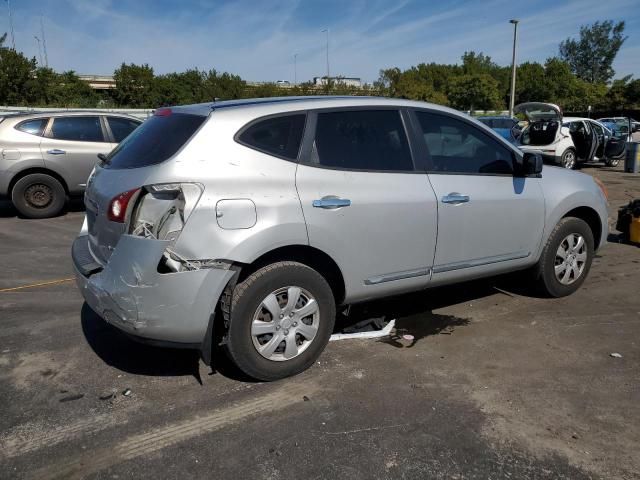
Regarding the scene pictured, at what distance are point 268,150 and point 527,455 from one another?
2198 millimetres

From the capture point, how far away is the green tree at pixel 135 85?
5616 centimetres

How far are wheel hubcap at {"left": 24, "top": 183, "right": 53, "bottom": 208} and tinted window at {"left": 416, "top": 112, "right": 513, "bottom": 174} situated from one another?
295 inches

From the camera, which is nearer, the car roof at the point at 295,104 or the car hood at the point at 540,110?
the car roof at the point at 295,104

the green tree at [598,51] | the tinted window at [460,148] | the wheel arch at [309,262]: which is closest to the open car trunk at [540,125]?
the tinted window at [460,148]

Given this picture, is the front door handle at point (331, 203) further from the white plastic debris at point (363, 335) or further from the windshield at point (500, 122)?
the windshield at point (500, 122)

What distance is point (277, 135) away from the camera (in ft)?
11.4

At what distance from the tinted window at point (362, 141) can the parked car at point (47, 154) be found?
6.54 meters

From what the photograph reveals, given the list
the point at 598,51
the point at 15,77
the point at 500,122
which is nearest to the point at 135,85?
the point at 15,77

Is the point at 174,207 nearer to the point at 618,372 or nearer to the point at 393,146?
the point at 393,146

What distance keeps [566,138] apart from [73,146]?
522 inches

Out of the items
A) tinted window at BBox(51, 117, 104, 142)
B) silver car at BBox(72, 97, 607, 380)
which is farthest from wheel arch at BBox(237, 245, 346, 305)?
tinted window at BBox(51, 117, 104, 142)

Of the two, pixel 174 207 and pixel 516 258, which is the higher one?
pixel 174 207

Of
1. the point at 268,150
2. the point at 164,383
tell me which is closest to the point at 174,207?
the point at 268,150

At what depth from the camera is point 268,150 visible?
11.1 feet
